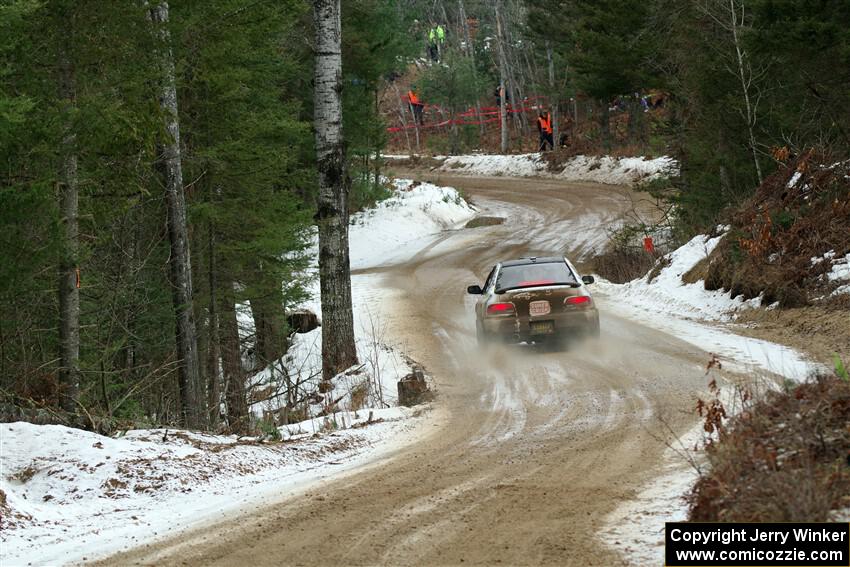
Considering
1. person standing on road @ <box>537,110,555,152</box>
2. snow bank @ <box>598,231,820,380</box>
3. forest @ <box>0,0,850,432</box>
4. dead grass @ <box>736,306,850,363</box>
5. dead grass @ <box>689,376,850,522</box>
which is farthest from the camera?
person standing on road @ <box>537,110,555,152</box>

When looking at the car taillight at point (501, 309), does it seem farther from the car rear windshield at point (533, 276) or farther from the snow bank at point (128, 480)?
the snow bank at point (128, 480)

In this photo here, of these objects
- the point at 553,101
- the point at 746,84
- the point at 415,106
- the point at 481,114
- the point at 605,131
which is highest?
the point at 415,106

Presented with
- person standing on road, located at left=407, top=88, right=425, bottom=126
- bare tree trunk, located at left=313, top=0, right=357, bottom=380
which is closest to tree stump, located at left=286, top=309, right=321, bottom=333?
bare tree trunk, located at left=313, top=0, right=357, bottom=380

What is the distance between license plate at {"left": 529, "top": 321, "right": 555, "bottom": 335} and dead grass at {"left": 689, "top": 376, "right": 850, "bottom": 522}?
330 inches

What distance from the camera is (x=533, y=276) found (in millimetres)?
16172

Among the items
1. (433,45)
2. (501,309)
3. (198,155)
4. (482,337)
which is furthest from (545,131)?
(198,155)

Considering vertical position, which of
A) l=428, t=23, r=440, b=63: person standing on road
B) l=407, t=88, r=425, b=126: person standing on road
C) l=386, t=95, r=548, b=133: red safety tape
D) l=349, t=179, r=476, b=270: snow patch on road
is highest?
l=428, t=23, r=440, b=63: person standing on road

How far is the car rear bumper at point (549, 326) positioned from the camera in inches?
→ 608

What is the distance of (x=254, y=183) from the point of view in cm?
1695

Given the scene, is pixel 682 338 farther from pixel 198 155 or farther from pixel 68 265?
pixel 68 265

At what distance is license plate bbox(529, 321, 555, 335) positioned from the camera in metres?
15.4

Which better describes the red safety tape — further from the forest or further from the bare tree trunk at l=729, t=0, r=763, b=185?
the bare tree trunk at l=729, t=0, r=763, b=185

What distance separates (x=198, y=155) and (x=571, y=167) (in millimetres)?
37735

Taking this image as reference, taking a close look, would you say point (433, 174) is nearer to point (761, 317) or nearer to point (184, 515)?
point (761, 317)
